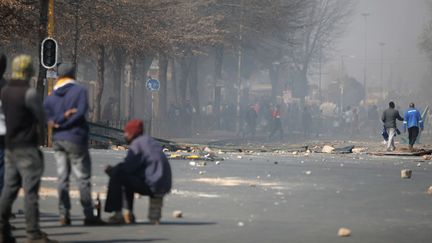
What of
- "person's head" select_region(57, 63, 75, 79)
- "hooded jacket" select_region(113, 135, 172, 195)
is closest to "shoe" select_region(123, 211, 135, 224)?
"hooded jacket" select_region(113, 135, 172, 195)

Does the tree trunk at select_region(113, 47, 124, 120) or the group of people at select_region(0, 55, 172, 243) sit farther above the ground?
the tree trunk at select_region(113, 47, 124, 120)

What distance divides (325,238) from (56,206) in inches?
163

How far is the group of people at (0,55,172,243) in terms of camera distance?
35.9 ft

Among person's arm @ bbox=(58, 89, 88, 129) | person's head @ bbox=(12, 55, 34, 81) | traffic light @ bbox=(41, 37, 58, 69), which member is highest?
traffic light @ bbox=(41, 37, 58, 69)

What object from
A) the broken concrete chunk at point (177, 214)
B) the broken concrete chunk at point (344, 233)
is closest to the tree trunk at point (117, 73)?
the broken concrete chunk at point (177, 214)

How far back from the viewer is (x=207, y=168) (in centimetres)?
2423

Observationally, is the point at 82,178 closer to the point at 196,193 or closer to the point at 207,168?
the point at 196,193

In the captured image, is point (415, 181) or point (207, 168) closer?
point (415, 181)

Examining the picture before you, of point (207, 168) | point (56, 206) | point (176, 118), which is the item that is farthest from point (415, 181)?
point (176, 118)

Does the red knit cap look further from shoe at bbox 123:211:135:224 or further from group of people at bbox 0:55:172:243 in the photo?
shoe at bbox 123:211:135:224

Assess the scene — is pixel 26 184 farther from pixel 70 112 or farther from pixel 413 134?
pixel 413 134

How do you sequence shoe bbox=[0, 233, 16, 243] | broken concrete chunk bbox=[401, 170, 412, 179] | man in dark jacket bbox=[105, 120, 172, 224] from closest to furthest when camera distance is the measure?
shoe bbox=[0, 233, 16, 243] < man in dark jacket bbox=[105, 120, 172, 224] < broken concrete chunk bbox=[401, 170, 412, 179]

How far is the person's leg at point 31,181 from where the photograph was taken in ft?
35.7

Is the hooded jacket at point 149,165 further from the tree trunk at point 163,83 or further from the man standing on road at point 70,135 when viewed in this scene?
the tree trunk at point 163,83
